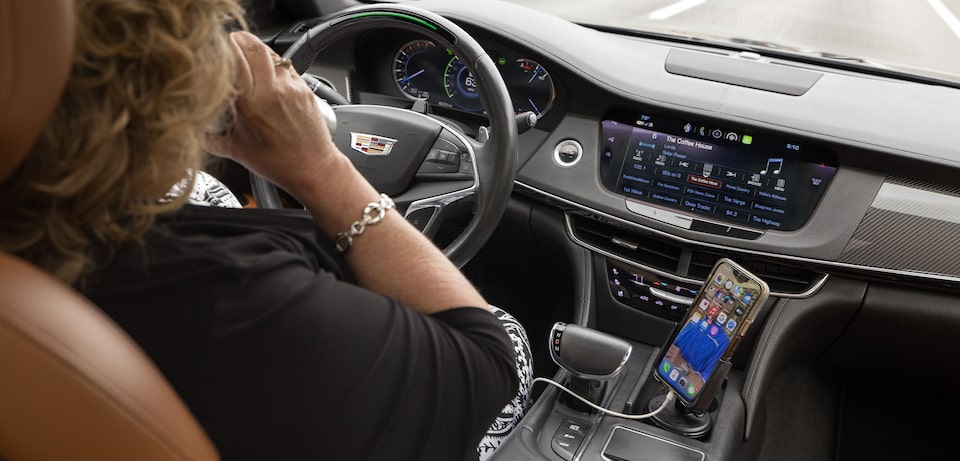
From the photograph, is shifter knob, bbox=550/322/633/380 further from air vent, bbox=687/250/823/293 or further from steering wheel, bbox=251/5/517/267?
air vent, bbox=687/250/823/293

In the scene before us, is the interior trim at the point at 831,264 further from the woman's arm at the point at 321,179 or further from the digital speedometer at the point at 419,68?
the woman's arm at the point at 321,179

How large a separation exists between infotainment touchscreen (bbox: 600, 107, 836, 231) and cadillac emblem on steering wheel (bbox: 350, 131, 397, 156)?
58cm

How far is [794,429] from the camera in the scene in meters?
2.29

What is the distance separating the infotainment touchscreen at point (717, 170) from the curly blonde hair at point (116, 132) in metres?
1.36

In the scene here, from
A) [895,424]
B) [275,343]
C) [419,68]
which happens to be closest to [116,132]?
[275,343]

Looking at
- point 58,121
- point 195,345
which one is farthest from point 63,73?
point 195,345

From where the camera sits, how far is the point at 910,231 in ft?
5.69

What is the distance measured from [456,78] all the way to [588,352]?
2.91 feet

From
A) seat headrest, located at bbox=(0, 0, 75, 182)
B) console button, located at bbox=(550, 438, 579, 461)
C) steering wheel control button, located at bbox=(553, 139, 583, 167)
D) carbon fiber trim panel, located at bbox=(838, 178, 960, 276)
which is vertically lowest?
console button, located at bbox=(550, 438, 579, 461)

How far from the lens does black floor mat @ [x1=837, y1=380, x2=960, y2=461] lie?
2285mm

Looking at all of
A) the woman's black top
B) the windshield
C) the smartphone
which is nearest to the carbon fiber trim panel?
the smartphone

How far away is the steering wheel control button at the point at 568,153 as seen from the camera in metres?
2.06

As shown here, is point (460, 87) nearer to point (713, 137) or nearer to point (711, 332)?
point (713, 137)

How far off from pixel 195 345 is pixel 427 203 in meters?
1.00
